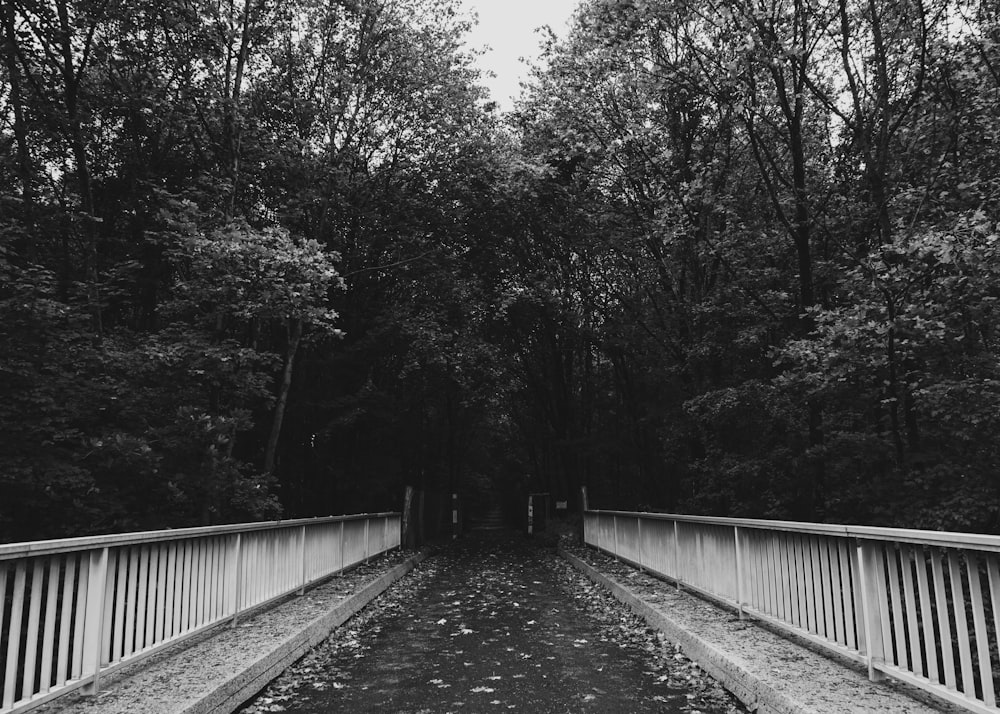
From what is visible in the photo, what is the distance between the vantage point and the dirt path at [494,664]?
5438mm

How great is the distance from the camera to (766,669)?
5215 mm

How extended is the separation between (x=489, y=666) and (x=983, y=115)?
11.9m

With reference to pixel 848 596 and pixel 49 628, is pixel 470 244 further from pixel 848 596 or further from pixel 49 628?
pixel 49 628

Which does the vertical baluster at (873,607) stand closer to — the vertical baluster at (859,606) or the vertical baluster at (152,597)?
the vertical baluster at (859,606)

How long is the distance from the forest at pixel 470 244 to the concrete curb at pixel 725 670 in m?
4.55

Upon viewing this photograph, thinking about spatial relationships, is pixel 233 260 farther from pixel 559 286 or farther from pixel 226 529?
pixel 559 286

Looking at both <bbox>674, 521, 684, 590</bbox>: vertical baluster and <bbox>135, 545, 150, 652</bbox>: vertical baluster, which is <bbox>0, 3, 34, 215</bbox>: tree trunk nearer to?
<bbox>135, 545, 150, 652</bbox>: vertical baluster

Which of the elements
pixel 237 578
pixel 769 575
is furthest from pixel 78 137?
pixel 769 575

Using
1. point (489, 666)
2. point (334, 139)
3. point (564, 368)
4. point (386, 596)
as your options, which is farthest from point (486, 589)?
point (564, 368)

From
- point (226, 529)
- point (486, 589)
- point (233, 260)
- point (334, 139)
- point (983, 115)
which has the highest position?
point (334, 139)

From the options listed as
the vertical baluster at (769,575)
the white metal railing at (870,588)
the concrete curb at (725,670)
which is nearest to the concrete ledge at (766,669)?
the concrete curb at (725,670)

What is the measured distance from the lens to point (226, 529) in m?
7.08

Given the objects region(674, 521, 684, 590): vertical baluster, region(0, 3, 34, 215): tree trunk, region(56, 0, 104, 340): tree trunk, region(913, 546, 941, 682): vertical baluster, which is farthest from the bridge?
region(0, 3, 34, 215): tree trunk

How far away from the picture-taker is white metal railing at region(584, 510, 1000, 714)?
12.5ft
